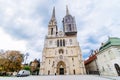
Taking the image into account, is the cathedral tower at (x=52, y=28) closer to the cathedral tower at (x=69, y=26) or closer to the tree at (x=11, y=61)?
the cathedral tower at (x=69, y=26)

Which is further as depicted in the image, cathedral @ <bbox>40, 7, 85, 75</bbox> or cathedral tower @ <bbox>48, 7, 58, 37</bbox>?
cathedral tower @ <bbox>48, 7, 58, 37</bbox>

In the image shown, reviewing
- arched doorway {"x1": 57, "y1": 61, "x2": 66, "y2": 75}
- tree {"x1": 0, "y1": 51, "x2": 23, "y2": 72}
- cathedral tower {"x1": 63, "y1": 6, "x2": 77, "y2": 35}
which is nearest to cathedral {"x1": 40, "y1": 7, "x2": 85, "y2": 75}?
arched doorway {"x1": 57, "y1": 61, "x2": 66, "y2": 75}

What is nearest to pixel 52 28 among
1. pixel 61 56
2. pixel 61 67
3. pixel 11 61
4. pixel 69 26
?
pixel 69 26

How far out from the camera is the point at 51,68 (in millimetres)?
32688

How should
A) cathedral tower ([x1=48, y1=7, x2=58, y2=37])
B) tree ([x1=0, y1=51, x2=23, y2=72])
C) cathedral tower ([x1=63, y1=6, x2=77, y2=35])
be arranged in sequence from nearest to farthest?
tree ([x1=0, y1=51, x2=23, y2=72]), cathedral tower ([x1=48, y1=7, x2=58, y2=37]), cathedral tower ([x1=63, y1=6, x2=77, y2=35])

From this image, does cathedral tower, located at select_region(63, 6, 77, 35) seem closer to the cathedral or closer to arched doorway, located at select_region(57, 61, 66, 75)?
the cathedral

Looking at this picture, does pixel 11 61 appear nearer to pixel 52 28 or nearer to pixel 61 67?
pixel 61 67

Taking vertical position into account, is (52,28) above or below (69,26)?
below

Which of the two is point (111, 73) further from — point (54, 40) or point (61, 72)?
point (54, 40)

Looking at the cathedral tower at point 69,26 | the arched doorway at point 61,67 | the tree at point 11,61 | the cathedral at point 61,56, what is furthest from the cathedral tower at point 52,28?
the tree at point 11,61

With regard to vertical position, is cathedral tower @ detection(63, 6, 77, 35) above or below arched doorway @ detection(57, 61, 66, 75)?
above

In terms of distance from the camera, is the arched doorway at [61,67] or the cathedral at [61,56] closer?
the cathedral at [61,56]

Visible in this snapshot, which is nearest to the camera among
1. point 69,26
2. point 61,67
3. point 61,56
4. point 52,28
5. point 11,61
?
point 11,61

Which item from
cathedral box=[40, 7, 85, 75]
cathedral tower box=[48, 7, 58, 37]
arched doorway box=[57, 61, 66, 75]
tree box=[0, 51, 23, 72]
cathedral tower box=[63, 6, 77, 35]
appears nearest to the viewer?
tree box=[0, 51, 23, 72]
